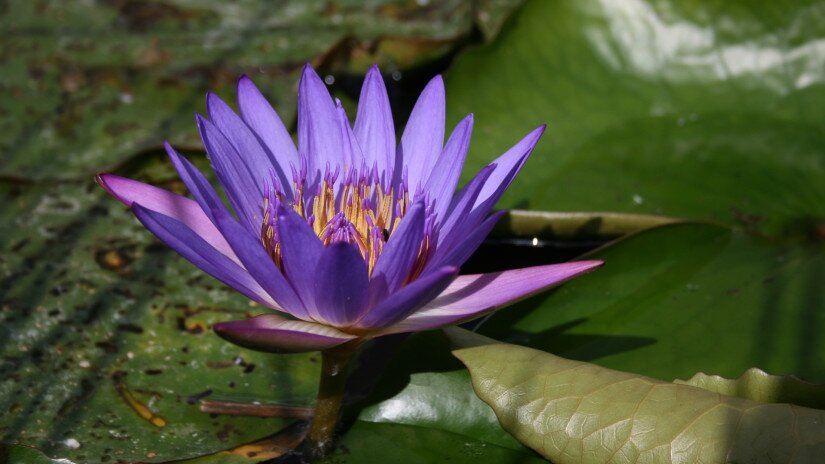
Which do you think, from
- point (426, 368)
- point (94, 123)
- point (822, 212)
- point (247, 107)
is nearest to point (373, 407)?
point (426, 368)

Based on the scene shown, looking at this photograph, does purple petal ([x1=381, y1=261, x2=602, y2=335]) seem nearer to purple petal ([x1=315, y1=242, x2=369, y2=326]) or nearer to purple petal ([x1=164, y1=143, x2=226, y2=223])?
purple petal ([x1=315, y1=242, x2=369, y2=326])

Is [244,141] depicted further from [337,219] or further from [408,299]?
[408,299]

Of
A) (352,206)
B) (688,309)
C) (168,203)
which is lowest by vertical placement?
(688,309)

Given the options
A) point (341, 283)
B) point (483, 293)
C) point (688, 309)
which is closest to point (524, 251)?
point (688, 309)

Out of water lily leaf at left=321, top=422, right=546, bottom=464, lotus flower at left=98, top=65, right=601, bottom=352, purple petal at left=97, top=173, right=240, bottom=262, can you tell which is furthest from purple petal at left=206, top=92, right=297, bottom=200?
water lily leaf at left=321, top=422, right=546, bottom=464

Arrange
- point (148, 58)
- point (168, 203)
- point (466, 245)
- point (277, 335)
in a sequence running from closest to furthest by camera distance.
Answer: point (277, 335)
point (466, 245)
point (168, 203)
point (148, 58)

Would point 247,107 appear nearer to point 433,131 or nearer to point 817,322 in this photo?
point 433,131

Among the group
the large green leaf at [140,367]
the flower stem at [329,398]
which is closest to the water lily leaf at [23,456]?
the large green leaf at [140,367]

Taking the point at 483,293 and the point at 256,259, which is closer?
the point at 256,259
